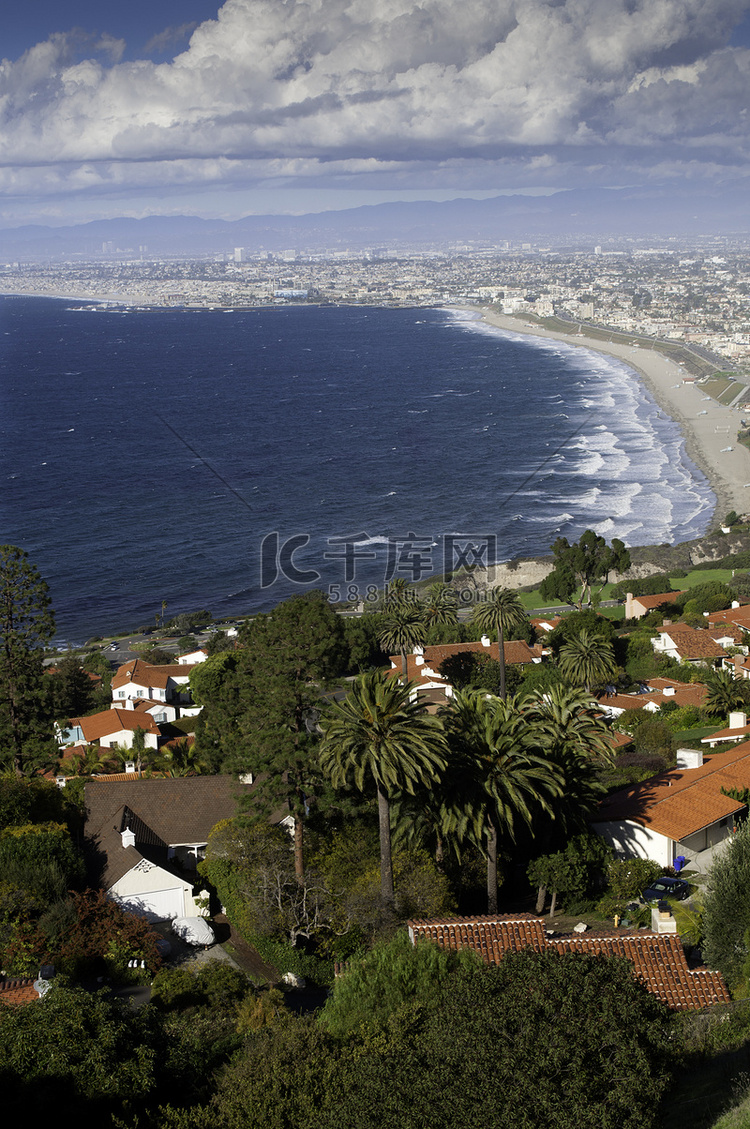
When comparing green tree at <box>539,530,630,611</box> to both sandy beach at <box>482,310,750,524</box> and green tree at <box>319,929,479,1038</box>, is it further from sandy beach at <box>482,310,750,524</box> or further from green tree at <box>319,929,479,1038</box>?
green tree at <box>319,929,479,1038</box>

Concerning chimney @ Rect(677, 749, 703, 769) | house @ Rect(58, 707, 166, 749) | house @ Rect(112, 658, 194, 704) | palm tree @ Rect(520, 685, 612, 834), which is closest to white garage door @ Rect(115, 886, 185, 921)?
palm tree @ Rect(520, 685, 612, 834)

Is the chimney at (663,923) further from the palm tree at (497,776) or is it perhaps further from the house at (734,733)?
the house at (734,733)

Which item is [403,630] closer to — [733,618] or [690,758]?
[690,758]

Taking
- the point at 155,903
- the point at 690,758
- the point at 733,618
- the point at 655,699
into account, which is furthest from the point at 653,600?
the point at 155,903

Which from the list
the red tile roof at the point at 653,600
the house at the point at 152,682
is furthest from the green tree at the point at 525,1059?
the red tile roof at the point at 653,600

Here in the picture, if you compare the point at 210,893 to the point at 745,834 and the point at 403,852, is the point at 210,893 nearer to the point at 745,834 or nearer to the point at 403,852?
the point at 403,852
